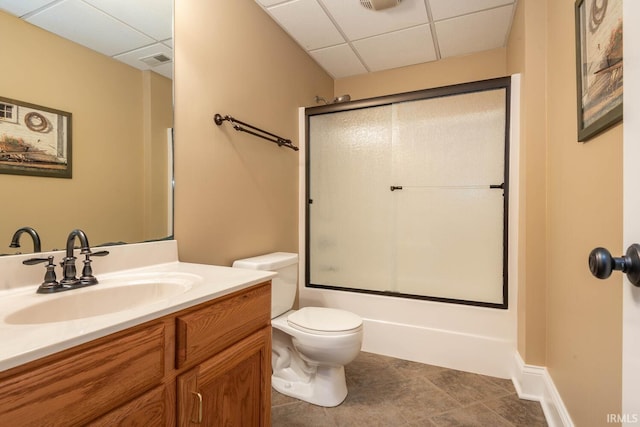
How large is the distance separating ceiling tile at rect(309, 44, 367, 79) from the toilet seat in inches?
80.8

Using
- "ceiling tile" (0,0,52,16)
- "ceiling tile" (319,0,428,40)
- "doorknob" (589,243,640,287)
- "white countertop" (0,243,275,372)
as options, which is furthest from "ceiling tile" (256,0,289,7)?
"doorknob" (589,243,640,287)

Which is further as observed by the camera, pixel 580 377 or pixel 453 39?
pixel 453 39

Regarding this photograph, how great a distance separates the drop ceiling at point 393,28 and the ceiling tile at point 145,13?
783mm

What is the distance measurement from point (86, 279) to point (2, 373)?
55cm

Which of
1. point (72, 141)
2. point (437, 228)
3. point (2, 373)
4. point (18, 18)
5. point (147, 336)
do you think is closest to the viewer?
point (2, 373)

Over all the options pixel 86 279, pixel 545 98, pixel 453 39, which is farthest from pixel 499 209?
pixel 86 279

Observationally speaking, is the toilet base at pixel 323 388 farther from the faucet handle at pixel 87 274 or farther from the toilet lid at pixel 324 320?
the faucet handle at pixel 87 274

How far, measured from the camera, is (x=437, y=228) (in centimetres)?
223

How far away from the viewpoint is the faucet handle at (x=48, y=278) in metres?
0.93

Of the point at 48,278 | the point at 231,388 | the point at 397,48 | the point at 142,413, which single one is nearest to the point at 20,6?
the point at 48,278

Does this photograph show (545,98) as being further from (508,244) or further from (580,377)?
(580,377)

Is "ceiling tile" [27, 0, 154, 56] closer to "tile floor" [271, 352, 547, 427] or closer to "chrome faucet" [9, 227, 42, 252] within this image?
"chrome faucet" [9, 227, 42, 252]

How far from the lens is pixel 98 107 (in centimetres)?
118

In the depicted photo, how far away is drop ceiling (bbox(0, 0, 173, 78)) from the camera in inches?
40.5
